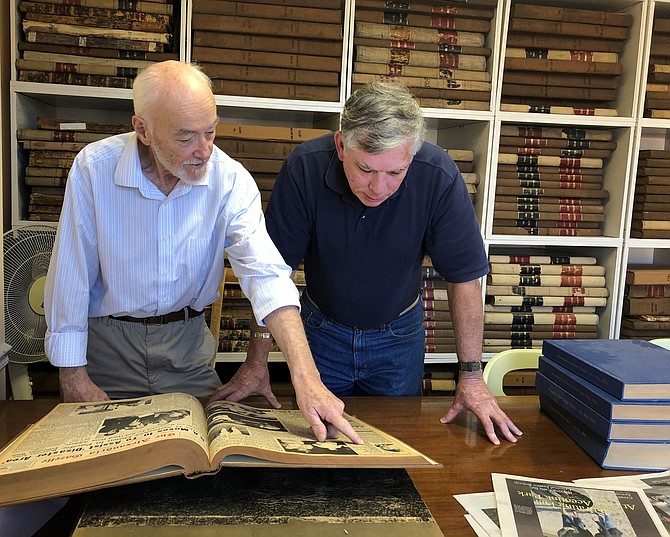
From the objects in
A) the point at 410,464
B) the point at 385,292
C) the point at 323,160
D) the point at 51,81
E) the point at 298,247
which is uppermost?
the point at 51,81

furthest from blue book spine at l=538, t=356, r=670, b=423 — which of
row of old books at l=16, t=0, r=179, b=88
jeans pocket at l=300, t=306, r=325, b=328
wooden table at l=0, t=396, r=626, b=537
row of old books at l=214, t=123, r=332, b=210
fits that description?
row of old books at l=16, t=0, r=179, b=88

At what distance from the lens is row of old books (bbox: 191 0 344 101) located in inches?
97.0

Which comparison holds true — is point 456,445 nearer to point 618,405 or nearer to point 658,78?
point 618,405

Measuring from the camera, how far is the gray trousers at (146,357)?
4.99ft

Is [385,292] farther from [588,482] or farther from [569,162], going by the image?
[569,162]

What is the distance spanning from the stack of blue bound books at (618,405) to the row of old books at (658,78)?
170cm

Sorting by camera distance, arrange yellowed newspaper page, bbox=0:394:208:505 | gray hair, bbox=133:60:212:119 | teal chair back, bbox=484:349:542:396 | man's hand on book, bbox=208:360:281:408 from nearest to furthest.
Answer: yellowed newspaper page, bbox=0:394:208:505 → gray hair, bbox=133:60:212:119 → man's hand on book, bbox=208:360:281:408 → teal chair back, bbox=484:349:542:396

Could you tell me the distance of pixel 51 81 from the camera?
7.80 feet

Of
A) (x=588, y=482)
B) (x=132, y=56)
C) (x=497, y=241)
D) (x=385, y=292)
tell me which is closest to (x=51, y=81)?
(x=132, y=56)

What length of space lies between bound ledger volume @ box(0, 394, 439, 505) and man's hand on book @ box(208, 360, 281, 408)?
0.90ft

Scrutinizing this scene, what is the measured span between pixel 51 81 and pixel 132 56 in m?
0.31

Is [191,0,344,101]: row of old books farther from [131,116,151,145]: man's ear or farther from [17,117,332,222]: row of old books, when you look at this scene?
[131,116,151,145]: man's ear

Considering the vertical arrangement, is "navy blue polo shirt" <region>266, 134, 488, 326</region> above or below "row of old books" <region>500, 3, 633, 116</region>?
below

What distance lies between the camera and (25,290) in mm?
2076
